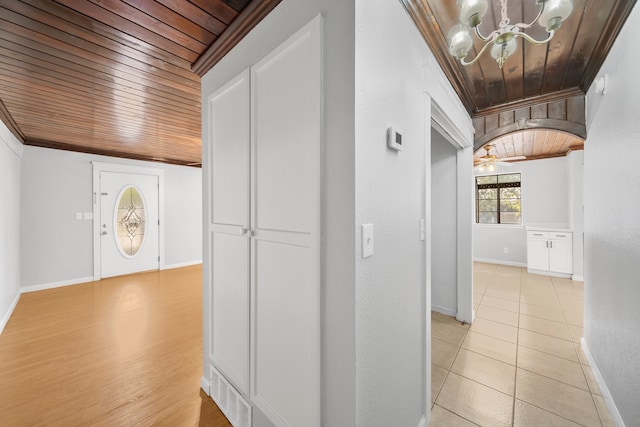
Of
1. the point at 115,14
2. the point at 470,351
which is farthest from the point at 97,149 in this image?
the point at 470,351

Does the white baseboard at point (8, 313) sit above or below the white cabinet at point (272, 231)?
below

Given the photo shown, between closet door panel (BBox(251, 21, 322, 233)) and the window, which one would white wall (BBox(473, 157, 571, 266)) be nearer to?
the window

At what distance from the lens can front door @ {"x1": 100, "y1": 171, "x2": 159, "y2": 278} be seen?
460cm

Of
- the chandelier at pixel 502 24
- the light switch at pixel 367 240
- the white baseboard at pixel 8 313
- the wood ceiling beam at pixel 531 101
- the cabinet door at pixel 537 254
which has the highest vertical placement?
the wood ceiling beam at pixel 531 101

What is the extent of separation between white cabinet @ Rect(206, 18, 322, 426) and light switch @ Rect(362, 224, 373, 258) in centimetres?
19

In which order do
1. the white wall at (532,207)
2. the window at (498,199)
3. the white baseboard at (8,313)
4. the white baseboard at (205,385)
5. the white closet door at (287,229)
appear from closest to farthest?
the white closet door at (287,229) → the white baseboard at (205,385) → the white baseboard at (8,313) → the white wall at (532,207) → the window at (498,199)

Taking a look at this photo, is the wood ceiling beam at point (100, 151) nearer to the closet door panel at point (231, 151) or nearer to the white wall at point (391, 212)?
the closet door panel at point (231, 151)

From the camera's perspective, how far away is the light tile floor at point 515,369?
1.63 m

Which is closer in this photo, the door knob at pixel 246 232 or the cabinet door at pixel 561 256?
the door knob at pixel 246 232

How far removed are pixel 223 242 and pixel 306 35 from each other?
125cm

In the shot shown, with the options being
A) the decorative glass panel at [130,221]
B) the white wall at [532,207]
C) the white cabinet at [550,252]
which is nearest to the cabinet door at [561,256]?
the white cabinet at [550,252]

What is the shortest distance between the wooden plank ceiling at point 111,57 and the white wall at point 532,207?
21.4ft

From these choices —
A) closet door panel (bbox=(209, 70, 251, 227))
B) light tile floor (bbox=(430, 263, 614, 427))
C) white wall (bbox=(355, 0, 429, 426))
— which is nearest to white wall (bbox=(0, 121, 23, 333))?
closet door panel (bbox=(209, 70, 251, 227))

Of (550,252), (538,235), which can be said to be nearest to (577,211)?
(538,235)
